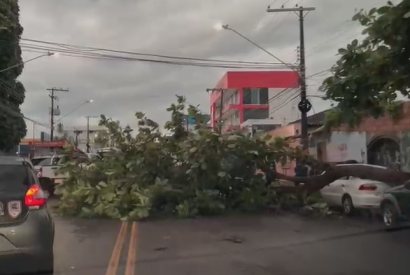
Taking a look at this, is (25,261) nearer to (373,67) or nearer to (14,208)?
(14,208)

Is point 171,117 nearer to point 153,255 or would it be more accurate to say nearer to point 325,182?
point 325,182

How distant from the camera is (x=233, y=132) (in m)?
17.8

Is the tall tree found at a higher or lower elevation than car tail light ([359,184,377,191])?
higher

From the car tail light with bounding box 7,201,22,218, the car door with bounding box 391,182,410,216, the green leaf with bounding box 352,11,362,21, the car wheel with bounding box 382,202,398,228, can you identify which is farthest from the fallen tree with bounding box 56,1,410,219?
the car tail light with bounding box 7,201,22,218

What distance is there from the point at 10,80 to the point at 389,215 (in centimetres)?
2879

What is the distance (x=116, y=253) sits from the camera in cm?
1026

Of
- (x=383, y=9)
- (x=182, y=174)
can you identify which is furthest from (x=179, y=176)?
(x=383, y=9)

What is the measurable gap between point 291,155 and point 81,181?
6.63 meters

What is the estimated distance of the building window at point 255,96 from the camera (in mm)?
69500

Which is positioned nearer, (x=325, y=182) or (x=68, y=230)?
(x=68, y=230)

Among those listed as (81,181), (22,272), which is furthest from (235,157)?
(22,272)

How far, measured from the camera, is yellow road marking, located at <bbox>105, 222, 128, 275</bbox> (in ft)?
28.5

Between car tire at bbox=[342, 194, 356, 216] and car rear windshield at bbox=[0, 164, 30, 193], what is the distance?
12.7 metres

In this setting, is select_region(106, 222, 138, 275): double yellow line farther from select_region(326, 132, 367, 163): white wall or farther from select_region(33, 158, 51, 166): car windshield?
select_region(326, 132, 367, 163): white wall
